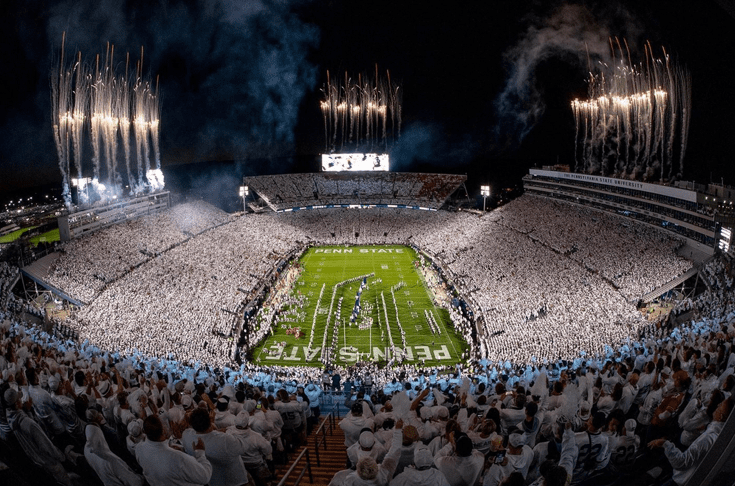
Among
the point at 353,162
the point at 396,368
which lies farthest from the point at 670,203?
the point at 353,162

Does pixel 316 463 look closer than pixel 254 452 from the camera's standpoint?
No

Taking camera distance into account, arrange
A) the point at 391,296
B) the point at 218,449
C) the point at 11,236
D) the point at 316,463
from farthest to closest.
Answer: the point at 11,236
the point at 391,296
the point at 316,463
the point at 218,449

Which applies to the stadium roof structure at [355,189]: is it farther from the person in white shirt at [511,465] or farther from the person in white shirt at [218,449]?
the person in white shirt at [511,465]

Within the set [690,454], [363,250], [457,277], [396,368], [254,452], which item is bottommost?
[396,368]

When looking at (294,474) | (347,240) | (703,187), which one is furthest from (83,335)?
(703,187)

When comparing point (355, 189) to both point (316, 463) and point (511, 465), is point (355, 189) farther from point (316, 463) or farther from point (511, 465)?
point (511, 465)

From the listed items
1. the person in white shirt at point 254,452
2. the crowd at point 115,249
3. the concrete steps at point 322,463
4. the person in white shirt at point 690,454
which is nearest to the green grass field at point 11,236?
the crowd at point 115,249

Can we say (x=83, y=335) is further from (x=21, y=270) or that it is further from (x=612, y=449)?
(x=612, y=449)
